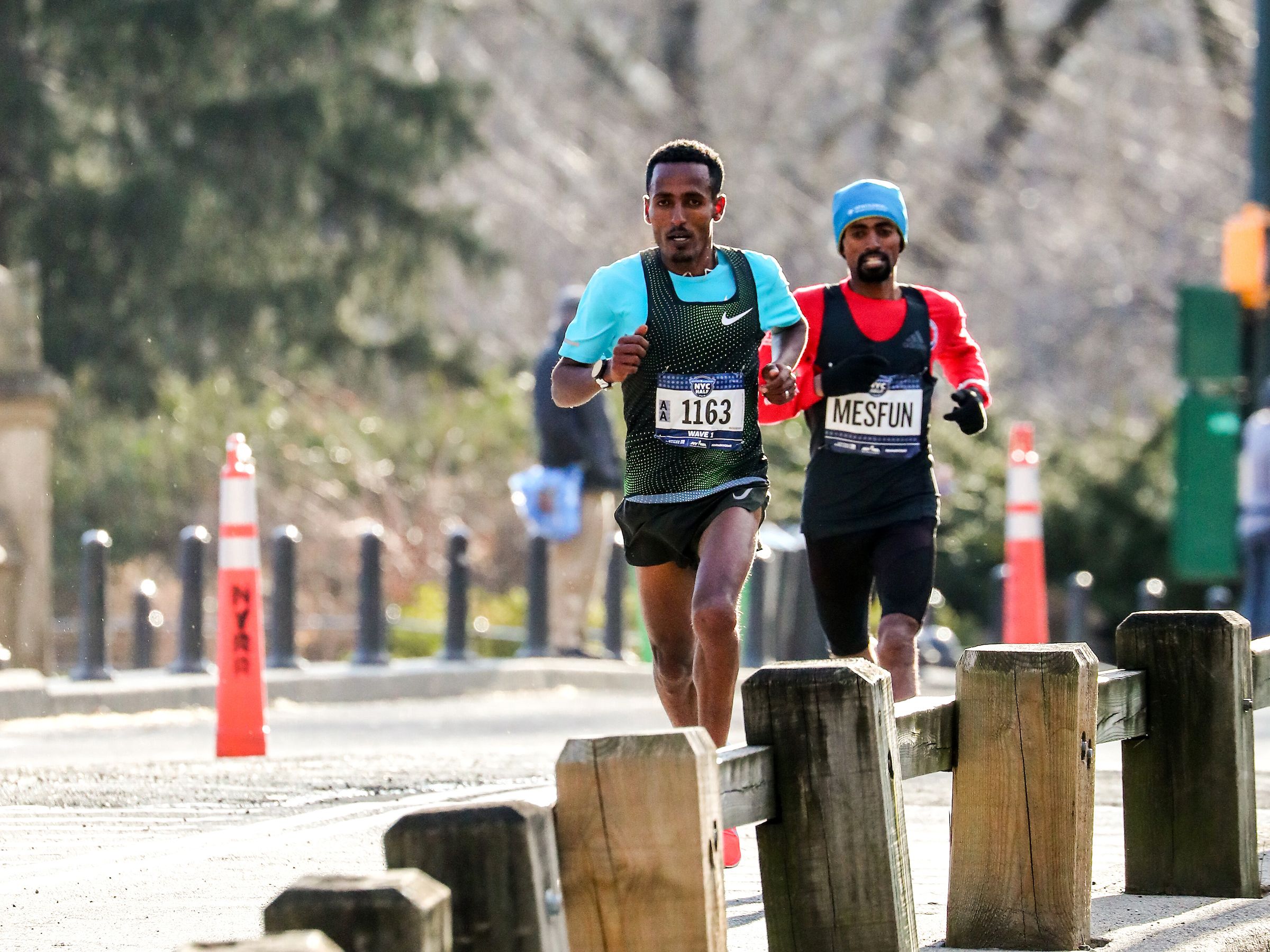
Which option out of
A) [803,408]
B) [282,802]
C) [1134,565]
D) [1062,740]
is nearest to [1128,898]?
[1062,740]

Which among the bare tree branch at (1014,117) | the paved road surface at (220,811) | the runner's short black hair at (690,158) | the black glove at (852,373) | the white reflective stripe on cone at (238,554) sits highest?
the bare tree branch at (1014,117)

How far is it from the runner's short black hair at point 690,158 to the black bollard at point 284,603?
326 inches

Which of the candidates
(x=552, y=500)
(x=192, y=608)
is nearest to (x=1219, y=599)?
(x=552, y=500)

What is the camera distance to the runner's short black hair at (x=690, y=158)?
6680mm

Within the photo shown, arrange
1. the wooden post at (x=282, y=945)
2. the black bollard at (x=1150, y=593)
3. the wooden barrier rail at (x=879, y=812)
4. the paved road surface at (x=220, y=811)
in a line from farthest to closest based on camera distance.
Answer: the black bollard at (x=1150, y=593) < the paved road surface at (x=220, y=811) < the wooden barrier rail at (x=879, y=812) < the wooden post at (x=282, y=945)

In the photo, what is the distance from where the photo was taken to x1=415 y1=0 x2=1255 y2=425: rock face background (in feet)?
105

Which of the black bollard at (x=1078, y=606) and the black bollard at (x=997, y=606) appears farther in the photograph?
the black bollard at (x=997, y=606)

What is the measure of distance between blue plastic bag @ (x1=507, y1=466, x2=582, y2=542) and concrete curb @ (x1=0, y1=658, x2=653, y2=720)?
788 mm

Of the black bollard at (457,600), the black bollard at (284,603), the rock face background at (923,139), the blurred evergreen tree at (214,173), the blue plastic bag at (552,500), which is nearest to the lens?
the black bollard at (284,603)

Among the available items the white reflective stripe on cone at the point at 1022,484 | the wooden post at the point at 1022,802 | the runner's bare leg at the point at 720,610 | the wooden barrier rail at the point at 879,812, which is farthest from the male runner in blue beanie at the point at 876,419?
the white reflective stripe on cone at the point at 1022,484

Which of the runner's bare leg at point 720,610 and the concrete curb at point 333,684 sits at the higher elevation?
the runner's bare leg at point 720,610

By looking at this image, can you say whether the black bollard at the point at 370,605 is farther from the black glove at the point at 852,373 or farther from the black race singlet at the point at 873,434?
the black glove at the point at 852,373

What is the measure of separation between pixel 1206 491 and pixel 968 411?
30.1ft

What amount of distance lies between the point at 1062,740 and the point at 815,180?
27.2 metres
